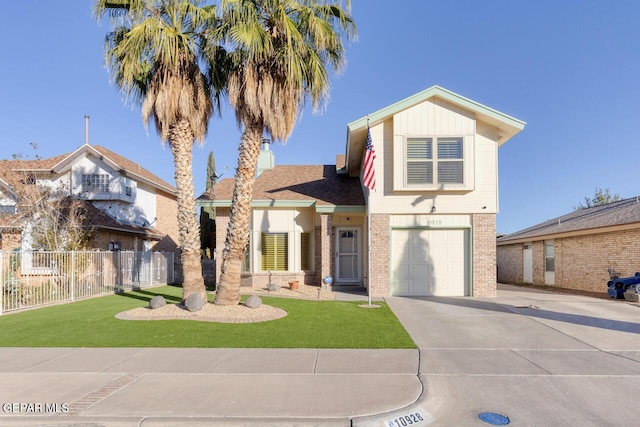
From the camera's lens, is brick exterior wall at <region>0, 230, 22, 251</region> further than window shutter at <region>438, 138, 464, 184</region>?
Yes

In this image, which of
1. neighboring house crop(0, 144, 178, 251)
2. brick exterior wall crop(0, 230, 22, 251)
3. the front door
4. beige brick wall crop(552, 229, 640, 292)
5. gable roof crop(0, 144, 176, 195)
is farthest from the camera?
gable roof crop(0, 144, 176, 195)

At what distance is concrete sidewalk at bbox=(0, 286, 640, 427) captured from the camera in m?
4.56

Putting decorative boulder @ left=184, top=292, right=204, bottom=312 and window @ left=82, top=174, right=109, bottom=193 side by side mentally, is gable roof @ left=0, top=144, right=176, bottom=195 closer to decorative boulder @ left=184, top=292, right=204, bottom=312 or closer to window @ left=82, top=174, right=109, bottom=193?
window @ left=82, top=174, right=109, bottom=193

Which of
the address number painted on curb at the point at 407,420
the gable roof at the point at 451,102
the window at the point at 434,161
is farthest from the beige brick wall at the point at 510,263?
the address number painted on curb at the point at 407,420

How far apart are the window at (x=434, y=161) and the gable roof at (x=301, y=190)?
2.82m

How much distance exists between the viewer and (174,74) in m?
10.6

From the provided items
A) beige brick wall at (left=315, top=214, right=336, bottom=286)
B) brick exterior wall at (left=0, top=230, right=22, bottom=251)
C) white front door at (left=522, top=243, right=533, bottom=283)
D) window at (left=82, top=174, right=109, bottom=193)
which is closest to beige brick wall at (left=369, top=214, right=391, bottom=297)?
beige brick wall at (left=315, top=214, right=336, bottom=286)

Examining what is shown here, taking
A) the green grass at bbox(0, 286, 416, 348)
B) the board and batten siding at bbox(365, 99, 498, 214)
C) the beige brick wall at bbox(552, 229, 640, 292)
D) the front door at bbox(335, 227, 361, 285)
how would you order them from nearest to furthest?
the green grass at bbox(0, 286, 416, 348)
the board and batten siding at bbox(365, 99, 498, 214)
the beige brick wall at bbox(552, 229, 640, 292)
the front door at bbox(335, 227, 361, 285)

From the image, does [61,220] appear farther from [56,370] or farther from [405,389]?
[405,389]

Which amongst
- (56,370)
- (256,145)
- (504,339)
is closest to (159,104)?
(256,145)

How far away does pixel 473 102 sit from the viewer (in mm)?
13766

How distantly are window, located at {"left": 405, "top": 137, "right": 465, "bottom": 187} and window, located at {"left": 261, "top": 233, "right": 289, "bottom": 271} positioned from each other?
20.2 ft

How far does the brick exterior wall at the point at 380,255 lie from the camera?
1424 cm

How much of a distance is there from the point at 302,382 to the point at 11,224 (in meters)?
18.1
